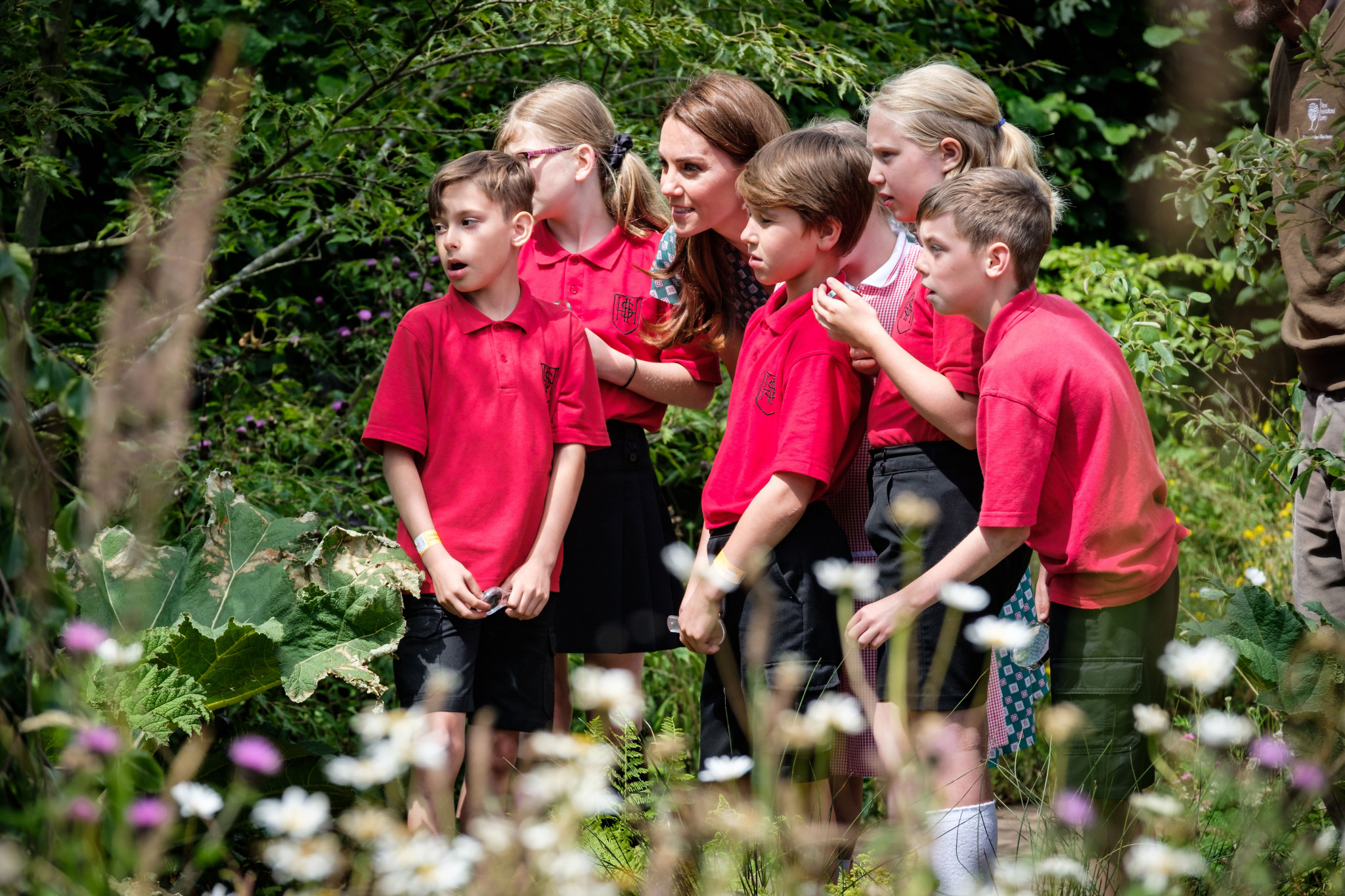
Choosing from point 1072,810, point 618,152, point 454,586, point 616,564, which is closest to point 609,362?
point 616,564

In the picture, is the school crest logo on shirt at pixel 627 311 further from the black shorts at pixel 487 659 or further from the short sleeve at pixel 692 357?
the black shorts at pixel 487 659

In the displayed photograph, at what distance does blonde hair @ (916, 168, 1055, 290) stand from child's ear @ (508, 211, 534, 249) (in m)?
0.92

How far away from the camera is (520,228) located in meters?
2.84

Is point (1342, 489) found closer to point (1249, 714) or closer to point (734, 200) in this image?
point (1249, 714)

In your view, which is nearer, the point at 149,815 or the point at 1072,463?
the point at 149,815

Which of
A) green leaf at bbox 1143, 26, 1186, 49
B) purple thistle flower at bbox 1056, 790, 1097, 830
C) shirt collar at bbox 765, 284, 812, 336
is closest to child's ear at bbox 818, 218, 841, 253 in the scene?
shirt collar at bbox 765, 284, 812, 336

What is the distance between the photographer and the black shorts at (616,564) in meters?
3.03

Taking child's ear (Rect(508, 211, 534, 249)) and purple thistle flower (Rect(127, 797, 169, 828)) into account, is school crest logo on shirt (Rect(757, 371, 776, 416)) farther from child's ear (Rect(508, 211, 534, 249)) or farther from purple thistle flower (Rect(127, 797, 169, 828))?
purple thistle flower (Rect(127, 797, 169, 828))

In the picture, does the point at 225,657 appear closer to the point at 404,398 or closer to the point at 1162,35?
the point at 404,398

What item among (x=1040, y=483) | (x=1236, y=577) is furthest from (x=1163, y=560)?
(x=1236, y=577)

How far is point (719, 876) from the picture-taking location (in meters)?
1.52

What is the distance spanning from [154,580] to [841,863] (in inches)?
65.9

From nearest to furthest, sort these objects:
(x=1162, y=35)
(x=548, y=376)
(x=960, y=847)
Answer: (x=960, y=847) → (x=548, y=376) → (x=1162, y=35)

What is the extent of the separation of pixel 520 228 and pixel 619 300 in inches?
14.3
